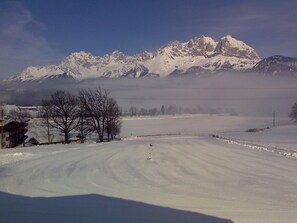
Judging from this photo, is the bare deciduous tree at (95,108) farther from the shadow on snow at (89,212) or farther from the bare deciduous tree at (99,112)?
the shadow on snow at (89,212)

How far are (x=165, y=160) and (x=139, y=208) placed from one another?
13815 millimetres

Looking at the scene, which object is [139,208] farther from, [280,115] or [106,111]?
[280,115]

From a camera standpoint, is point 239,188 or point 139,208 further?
point 239,188

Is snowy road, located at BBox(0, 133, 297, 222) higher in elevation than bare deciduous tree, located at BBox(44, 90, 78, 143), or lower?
lower

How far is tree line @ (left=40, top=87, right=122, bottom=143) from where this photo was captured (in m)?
63.4

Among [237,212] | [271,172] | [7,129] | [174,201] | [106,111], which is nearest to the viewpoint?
[237,212]

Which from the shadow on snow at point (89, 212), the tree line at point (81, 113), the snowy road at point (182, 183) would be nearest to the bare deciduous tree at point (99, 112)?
the tree line at point (81, 113)

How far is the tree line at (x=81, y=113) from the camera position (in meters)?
63.4

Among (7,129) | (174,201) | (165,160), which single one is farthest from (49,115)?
(174,201)

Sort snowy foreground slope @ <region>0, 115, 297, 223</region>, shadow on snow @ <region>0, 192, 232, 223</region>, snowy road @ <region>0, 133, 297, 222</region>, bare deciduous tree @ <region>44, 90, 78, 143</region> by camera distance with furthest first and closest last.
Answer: bare deciduous tree @ <region>44, 90, 78, 143</region>, snowy road @ <region>0, 133, 297, 222</region>, snowy foreground slope @ <region>0, 115, 297, 223</region>, shadow on snow @ <region>0, 192, 232, 223</region>

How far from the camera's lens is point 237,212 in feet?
33.6

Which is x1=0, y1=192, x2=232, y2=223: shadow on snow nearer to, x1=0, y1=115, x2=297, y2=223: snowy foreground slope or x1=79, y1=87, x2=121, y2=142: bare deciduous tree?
x1=0, y1=115, x2=297, y2=223: snowy foreground slope

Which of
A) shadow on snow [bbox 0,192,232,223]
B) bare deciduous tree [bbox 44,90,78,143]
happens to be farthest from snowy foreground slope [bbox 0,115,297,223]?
bare deciduous tree [bbox 44,90,78,143]

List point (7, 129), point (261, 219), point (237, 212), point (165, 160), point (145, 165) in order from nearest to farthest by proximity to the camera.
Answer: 1. point (261, 219)
2. point (237, 212)
3. point (145, 165)
4. point (165, 160)
5. point (7, 129)
